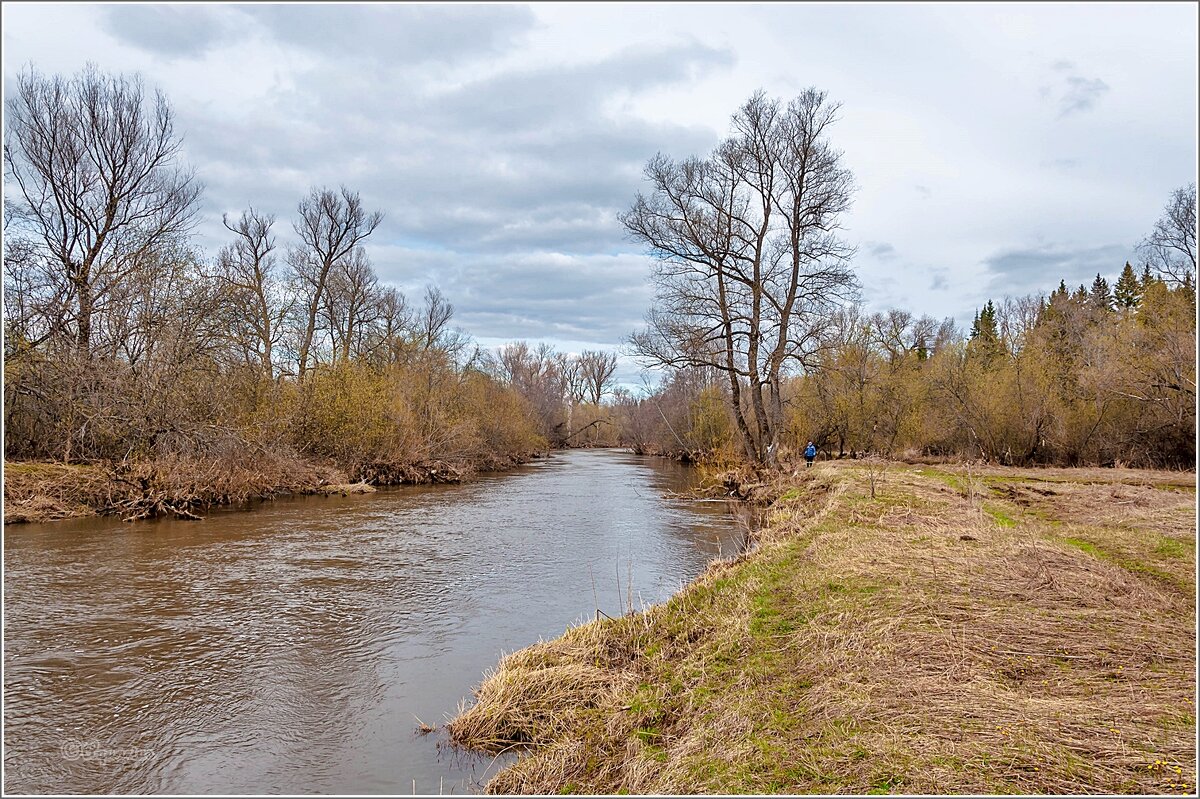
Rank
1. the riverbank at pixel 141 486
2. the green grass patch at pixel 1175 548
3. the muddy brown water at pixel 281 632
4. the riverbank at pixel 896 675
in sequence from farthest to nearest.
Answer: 1. the riverbank at pixel 141 486
2. the green grass patch at pixel 1175 548
3. the muddy brown water at pixel 281 632
4. the riverbank at pixel 896 675

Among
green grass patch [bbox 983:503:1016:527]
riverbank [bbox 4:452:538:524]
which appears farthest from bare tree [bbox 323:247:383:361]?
green grass patch [bbox 983:503:1016:527]

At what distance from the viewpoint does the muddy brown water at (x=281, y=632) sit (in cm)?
544

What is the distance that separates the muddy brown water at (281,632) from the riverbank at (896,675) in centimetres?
112

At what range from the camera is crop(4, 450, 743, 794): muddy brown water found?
5438 millimetres

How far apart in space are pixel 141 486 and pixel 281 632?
1076 cm

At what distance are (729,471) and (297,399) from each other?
52.1ft

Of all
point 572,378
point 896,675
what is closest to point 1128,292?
point 896,675

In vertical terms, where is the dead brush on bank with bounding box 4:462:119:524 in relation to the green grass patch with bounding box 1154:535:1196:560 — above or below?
below

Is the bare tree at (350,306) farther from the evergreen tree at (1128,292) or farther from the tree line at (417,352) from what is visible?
the evergreen tree at (1128,292)

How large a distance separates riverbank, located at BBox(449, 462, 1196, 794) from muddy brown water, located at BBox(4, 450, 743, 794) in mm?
1117

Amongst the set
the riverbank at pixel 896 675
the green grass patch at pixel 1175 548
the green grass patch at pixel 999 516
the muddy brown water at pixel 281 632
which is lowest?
the muddy brown water at pixel 281 632

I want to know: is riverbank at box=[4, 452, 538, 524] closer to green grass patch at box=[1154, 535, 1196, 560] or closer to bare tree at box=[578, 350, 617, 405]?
green grass patch at box=[1154, 535, 1196, 560]

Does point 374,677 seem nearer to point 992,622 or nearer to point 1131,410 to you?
point 992,622

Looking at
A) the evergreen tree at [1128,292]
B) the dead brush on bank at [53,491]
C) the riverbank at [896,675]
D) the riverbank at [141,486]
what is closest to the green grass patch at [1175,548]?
the riverbank at [896,675]
